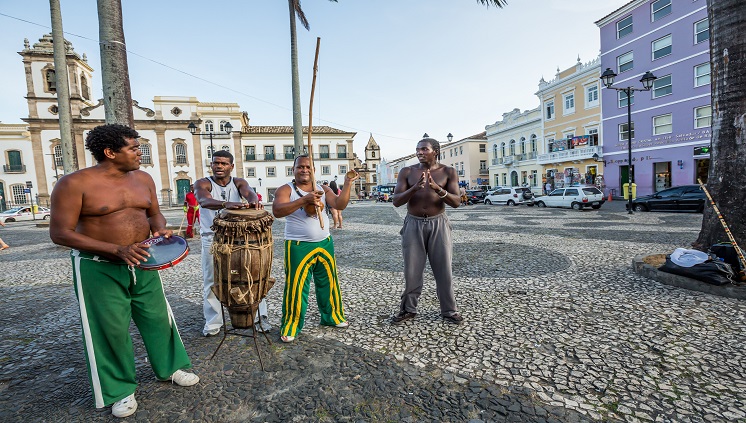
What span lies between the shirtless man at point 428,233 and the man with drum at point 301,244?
77 centimetres

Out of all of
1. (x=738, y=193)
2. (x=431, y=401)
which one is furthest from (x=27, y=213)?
(x=738, y=193)

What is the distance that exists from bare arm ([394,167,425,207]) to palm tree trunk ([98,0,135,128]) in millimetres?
5289

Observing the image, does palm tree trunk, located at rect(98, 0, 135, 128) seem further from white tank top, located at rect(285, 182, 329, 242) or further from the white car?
the white car

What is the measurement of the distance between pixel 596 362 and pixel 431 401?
1428 millimetres

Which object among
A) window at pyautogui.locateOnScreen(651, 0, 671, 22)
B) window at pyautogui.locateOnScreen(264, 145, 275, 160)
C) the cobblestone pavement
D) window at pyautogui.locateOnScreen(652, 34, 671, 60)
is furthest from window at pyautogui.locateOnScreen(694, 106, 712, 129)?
window at pyautogui.locateOnScreen(264, 145, 275, 160)

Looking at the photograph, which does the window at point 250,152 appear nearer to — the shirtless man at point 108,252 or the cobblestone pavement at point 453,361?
the cobblestone pavement at point 453,361

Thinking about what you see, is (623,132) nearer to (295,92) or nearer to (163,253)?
(295,92)

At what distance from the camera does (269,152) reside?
54219mm

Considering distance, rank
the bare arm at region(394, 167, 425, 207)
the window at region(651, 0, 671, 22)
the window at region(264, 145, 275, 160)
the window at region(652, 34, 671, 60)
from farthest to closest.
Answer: the window at region(264, 145, 275, 160) < the window at region(652, 34, 671, 60) < the window at region(651, 0, 671, 22) < the bare arm at region(394, 167, 425, 207)

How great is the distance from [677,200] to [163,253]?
19805 millimetres

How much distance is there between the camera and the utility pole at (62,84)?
33.3ft

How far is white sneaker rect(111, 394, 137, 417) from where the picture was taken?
97.1 inches

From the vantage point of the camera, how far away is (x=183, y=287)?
5.77 m

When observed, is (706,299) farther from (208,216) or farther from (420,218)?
(208,216)
